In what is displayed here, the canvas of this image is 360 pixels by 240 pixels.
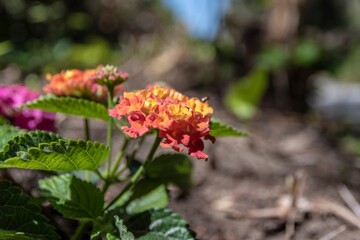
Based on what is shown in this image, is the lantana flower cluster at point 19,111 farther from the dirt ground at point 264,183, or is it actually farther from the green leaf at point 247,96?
the green leaf at point 247,96

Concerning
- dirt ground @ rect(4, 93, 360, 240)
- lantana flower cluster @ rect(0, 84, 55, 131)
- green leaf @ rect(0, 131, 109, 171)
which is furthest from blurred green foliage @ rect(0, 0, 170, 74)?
green leaf @ rect(0, 131, 109, 171)

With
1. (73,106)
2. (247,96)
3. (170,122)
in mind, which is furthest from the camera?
(247,96)

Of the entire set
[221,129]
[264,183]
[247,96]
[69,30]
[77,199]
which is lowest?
[77,199]

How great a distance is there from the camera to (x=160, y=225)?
89 centimetres

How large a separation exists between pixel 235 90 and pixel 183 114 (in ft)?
6.67

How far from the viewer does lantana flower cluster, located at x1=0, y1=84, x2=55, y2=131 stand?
1.08m

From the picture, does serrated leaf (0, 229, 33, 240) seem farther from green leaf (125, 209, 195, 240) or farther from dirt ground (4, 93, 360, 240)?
dirt ground (4, 93, 360, 240)

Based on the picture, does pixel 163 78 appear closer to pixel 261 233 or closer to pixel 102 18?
pixel 102 18

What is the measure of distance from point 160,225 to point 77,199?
143 millimetres

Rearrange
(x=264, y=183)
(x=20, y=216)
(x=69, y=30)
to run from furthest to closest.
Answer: (x=69, y=30)
(x=264, y=183)
(x=20, y=216)

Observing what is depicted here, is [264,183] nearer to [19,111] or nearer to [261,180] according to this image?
[261,180]

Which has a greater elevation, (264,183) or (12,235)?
(264,183)

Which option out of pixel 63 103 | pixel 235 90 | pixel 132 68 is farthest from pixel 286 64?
pixel 63 103

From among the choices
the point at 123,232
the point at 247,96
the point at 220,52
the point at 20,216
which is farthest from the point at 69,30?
the point at 123,232
